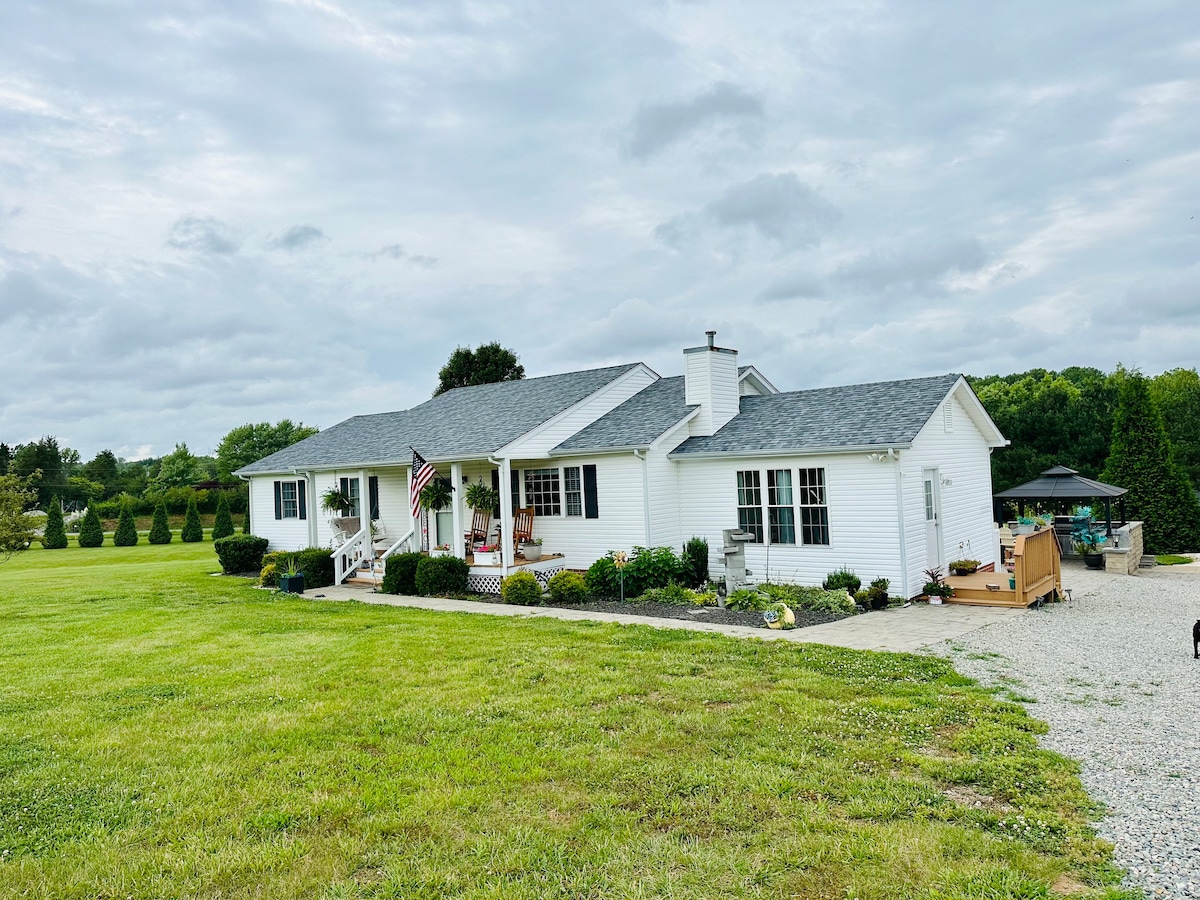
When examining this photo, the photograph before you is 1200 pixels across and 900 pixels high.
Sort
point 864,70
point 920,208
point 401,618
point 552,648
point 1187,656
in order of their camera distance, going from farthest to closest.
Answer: point 920,208
point 864,70
point 401,618
point 552,648
point 1187,656

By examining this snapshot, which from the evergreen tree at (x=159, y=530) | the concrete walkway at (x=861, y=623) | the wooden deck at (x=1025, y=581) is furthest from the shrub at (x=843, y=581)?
the evergreen tree at (x=159, y=530)

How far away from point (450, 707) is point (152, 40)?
12.2 meters

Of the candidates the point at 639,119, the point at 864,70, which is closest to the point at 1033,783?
the point at 864,70

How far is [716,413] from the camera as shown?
1761cm

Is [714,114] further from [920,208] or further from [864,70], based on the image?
[920,208]

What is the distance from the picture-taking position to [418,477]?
1762 cm

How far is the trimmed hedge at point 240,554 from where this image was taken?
22938 millimetres

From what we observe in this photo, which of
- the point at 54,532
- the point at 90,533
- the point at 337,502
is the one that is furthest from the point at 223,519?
the point at 337,502

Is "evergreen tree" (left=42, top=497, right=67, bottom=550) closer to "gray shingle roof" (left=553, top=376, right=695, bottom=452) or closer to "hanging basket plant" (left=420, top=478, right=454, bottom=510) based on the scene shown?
"hanging basket plant" (left=420, top=478, right=454, bottom=510)

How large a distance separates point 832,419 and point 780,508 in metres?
2.22

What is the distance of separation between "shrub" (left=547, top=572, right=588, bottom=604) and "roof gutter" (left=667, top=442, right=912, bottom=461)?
3663 mm

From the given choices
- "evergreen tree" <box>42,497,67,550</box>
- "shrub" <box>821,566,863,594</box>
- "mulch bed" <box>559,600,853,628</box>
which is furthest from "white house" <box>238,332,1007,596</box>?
"evergreen tree" <box>42,497,67,550</box>

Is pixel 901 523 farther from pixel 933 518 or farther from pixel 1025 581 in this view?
pixel 1025 581

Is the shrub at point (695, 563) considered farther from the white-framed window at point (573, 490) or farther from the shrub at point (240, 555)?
the shrub at point (240, 555)
